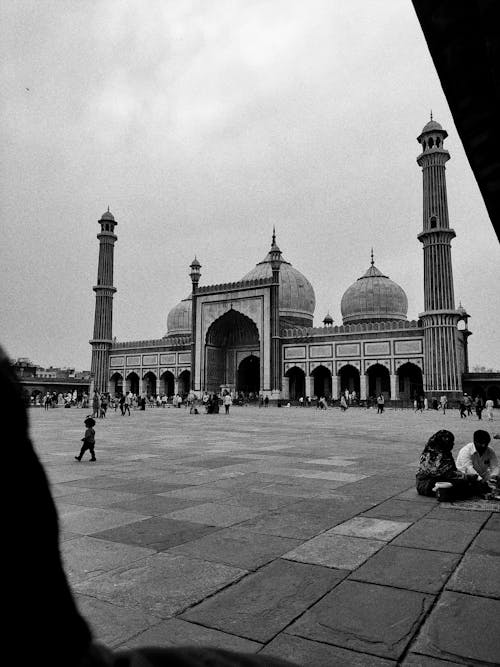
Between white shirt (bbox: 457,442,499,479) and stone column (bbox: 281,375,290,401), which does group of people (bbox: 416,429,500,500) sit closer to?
white shirt (bbox: 457,442,499,479)

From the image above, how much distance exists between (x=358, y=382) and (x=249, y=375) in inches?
336

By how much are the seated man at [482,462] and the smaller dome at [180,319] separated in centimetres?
4121

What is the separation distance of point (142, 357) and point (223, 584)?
40.2 meters

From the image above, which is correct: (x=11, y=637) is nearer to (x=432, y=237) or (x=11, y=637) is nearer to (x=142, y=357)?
(x=432, y=237)

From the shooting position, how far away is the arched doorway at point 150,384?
1672 inches

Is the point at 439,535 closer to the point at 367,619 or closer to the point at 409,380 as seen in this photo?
the point at 367,619

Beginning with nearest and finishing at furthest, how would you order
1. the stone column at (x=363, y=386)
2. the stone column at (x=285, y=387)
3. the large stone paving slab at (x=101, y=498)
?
the large stone paving slab at (x=101, y=498), the stone column at (x=363, y=386), the stone column at (x=285, y=387)

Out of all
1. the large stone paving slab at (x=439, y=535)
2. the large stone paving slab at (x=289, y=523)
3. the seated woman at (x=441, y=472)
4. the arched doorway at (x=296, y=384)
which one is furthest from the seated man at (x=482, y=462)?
the arched doorway at (x=296, y=384)

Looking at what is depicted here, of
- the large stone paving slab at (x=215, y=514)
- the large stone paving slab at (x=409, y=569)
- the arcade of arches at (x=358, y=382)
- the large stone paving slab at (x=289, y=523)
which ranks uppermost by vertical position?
the arcade of arches at (x=358, y=382)

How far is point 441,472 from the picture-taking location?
14.6ft

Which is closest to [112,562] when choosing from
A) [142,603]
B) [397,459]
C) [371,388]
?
[142,603]

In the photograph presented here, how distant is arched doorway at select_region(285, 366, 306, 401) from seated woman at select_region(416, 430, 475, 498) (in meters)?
31.8

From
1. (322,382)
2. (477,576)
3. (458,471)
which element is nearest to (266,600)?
(477,576)

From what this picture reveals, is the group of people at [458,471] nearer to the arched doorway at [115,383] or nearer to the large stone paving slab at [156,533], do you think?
the large stone paving slab at [156,533]
